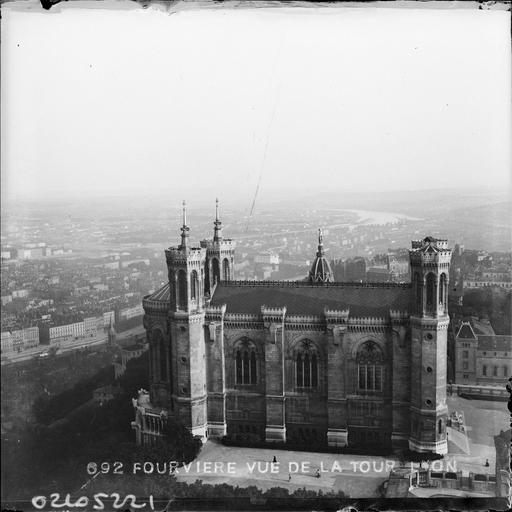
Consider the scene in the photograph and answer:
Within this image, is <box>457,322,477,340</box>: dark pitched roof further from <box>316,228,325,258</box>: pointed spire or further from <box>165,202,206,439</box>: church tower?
<box>165,202,206,439</box>: church tower

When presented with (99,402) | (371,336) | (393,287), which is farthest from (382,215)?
(99,402)

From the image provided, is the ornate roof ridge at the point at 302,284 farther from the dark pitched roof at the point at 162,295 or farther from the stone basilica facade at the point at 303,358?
the dark pitched roof at the point at 162,295

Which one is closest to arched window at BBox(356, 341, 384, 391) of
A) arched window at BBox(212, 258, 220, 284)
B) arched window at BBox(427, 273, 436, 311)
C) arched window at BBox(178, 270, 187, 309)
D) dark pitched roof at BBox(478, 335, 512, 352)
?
arched window at BBox(427, 273, 436, 311)

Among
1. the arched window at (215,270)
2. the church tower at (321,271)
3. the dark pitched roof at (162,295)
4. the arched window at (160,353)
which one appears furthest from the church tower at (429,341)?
the arched window at (160,353)

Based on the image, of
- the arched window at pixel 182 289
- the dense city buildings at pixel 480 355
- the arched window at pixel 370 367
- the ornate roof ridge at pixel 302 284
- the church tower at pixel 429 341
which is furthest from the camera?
the ornate roof ridge at pixel 302 284

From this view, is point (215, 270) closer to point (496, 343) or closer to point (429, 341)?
point (429, 341)

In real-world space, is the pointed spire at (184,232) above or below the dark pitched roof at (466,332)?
above
